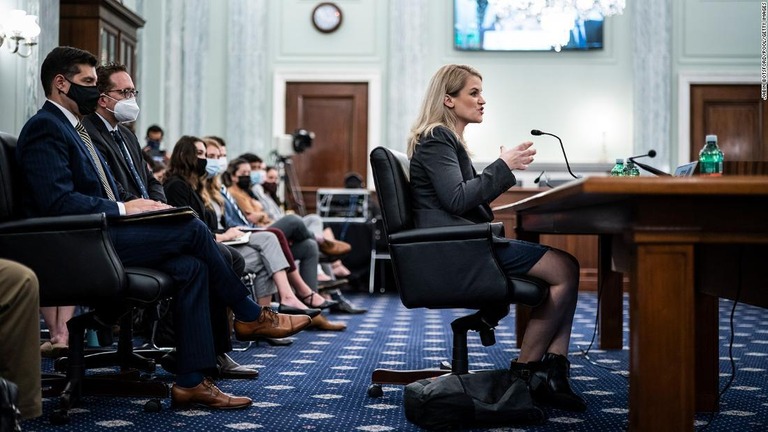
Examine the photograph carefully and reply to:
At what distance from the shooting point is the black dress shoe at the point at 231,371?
342cm

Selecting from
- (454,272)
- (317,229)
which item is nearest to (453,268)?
(454,272)

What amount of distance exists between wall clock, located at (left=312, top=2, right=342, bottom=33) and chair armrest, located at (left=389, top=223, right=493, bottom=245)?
8094 millimetres

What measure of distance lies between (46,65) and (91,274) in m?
0.85

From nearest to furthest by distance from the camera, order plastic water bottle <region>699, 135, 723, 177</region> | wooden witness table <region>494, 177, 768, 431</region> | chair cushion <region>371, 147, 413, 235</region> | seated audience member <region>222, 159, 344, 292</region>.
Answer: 1. wooden witness table <region>494, 177, 768, 431</region>
2. chair cushion <region>371, 147, 413, 235</region>
3. plastic water bottle <region>699, 135, 723, 177</region>
4. seated audience member <region>222, 159, 344, 292</region>

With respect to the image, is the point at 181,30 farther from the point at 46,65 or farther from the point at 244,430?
the point at 244,430

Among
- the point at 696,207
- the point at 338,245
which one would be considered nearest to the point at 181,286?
the point at 696,207

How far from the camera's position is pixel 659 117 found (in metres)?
10.2

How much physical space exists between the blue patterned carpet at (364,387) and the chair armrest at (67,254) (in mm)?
376

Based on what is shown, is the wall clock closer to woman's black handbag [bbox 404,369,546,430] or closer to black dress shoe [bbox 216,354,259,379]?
black dress shoe [bbox 216,354,259,379]

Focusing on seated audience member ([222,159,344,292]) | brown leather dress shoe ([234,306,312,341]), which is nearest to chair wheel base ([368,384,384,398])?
brown leather dress shoe ([234,306,312,341])

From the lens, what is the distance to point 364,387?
3.24 metres

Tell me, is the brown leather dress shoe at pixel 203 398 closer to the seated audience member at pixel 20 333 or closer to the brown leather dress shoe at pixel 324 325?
the seated audience member at pixel 20 333

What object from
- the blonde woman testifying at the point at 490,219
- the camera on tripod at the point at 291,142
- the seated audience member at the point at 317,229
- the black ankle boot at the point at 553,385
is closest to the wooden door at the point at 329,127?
the camera on tripod at the point at 291,142

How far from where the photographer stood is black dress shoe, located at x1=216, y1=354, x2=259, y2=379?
3416 millimetres
